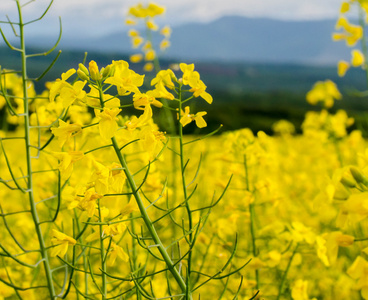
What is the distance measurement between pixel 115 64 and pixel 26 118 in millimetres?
460

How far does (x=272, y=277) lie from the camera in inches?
132

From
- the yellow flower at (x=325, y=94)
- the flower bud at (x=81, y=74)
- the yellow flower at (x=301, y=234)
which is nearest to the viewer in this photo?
the flower bud at (x=81, y=74)

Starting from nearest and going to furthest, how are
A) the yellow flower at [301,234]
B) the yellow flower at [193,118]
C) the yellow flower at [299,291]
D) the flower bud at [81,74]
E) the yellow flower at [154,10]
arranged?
the flower bud at [81,74], the yellow flower at [193,118], the yellow flower at [299,291], the yellow flower at [301,234], the yellow flower at [154,10]

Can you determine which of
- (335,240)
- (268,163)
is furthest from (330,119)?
(335,240)

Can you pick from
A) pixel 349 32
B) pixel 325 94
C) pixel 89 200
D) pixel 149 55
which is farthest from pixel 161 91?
pixel 325 94

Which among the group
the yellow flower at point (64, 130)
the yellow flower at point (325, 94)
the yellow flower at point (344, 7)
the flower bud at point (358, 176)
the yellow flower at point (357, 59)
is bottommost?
the yellow flower at point (325, 94)

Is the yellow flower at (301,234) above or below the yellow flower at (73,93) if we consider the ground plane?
below

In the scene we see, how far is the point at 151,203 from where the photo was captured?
120cm

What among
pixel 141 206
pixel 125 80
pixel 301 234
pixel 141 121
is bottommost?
pixel 301 234

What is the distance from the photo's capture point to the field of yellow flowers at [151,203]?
1.16 metres

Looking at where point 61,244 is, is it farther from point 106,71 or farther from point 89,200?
point 106,71

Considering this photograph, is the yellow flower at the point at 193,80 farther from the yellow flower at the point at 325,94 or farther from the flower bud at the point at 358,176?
the yellow flower at the point at 325,94

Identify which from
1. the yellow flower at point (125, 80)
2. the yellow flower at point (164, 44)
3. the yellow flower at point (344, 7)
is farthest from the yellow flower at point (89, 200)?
the yellow flower at point (164, 44)

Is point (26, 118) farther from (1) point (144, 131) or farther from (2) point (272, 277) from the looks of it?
(2) point (272, 277)
